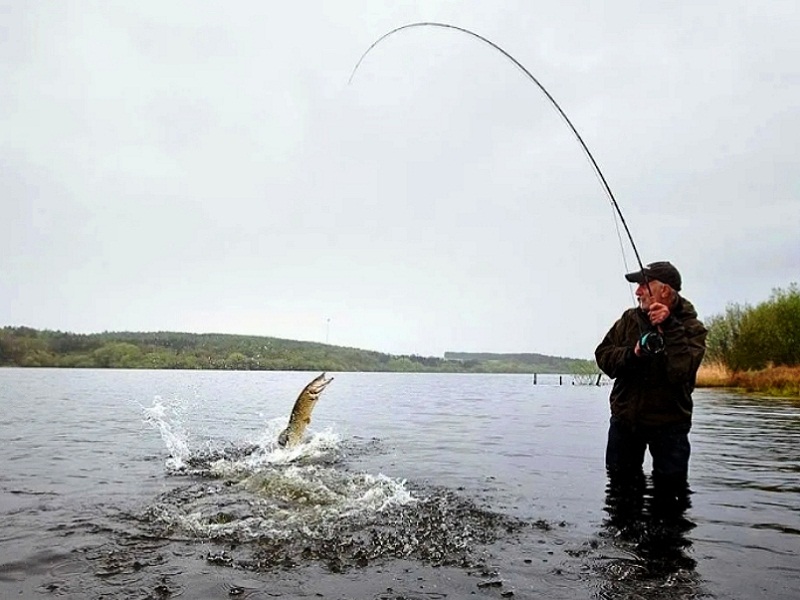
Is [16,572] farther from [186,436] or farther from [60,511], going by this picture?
[186,436]

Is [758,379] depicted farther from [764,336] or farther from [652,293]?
[652,293]

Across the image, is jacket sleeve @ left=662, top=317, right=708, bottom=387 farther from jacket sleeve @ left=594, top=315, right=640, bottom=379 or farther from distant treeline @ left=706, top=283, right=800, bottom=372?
distant treeline @ left=706, top=283, right=800, bottom=372

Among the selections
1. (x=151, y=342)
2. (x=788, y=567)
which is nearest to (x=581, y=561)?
(x=788, y=567)

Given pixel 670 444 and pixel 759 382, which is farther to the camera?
pixel 759 382

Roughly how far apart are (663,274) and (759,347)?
48.5 m

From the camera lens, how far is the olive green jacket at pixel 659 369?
678cm

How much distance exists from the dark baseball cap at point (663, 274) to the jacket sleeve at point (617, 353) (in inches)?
24.7

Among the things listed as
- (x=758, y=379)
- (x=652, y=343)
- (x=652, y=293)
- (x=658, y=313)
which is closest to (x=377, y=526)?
(x=652, y=343)

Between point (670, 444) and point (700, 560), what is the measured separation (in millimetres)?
1605

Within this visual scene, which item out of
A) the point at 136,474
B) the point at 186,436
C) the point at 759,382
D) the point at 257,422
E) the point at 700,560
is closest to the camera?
the point at 700,560

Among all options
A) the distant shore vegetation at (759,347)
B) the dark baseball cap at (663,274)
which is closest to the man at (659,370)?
the dark baseball cap at (663,274)

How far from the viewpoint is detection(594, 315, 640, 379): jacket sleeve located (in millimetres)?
7082

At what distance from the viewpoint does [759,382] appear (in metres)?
45.6

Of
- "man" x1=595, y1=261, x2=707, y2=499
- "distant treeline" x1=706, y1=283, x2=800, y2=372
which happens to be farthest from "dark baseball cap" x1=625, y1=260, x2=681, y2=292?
"distant treeline" x1=706, y1=283, x2=800, y2=372
